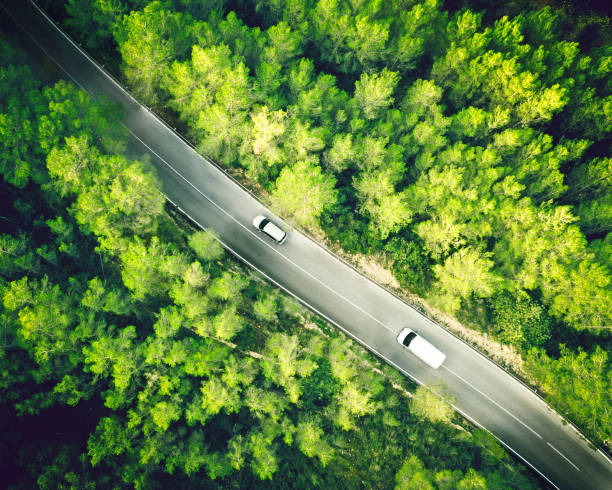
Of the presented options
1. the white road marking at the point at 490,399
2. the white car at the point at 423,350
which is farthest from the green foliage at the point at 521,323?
the white car at the point at 423,350

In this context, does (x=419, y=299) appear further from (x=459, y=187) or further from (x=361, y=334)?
(x=459, y=187)

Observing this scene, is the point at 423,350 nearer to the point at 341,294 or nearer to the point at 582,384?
the point at 341,294

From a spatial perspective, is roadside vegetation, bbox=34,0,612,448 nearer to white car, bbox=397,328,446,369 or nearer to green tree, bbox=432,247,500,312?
green tree, bbox=432,247,500,312

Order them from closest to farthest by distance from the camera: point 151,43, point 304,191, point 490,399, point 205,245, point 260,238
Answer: point 151,43 < point 304,191 < point 205,245 < point 490,399 < point 260,238

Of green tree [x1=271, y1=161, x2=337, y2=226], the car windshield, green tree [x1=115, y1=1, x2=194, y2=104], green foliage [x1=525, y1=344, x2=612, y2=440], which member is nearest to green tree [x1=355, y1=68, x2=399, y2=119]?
green tree [x1=271, y1=161, x2=337, y2=226]

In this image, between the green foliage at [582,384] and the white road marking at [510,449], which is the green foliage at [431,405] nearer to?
the white road marking at [510,449]

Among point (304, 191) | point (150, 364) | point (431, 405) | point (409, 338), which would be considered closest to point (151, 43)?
point (304, 191)

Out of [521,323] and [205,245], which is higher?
[521,323]
